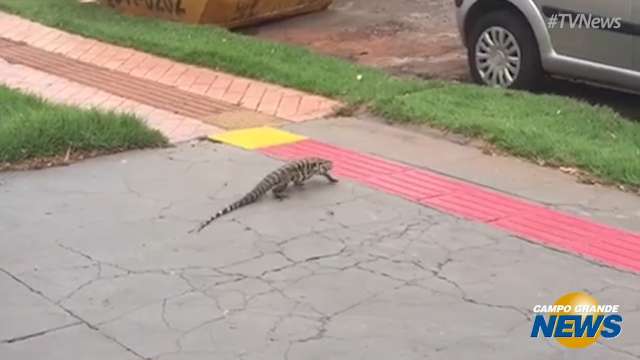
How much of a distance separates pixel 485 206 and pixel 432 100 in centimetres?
241

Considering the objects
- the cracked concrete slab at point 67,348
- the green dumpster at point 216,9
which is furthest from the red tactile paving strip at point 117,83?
the cracked concrete slab at point 67,348

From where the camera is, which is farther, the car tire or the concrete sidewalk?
the car tire

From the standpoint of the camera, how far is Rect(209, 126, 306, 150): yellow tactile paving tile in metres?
7.18

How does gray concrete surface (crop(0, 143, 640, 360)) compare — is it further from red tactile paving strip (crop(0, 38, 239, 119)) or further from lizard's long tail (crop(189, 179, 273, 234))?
red tactile paving strip (crop(0, 38, 239, 119))

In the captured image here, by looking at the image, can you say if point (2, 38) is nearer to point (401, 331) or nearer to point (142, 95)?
point (142, 95)

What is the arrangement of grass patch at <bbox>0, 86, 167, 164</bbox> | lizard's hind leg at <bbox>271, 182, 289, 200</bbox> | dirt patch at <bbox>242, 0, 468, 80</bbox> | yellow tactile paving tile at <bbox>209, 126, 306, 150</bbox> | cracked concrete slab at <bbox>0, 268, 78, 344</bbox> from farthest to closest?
dirt patch at <bbox>242, 0, 468, 80</bbox> → yellow tactile paving tile at <bbox>209, 126, 306, 150</bbox> → grass patch at <bbox>0, 86, 167, 164</bbox> → lizard's hind leg at <bbox>271, 182, 289, 200</bbox> → cracked concrete slab at <bbox>0, 268, 78, 344</bbox>

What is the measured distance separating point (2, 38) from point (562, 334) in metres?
9.00

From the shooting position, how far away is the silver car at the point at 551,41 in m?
7.67

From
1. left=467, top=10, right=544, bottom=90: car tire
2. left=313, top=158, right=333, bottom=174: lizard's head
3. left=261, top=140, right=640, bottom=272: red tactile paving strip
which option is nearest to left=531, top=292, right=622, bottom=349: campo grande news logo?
left=261, top=140, right=640, bottom=272: red tactile paving strip

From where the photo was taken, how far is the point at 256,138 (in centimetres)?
735

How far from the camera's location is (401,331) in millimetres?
4191

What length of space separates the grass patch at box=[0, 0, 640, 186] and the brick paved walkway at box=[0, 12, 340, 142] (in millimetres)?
204

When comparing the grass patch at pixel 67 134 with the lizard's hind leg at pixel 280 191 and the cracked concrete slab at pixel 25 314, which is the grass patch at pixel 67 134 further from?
the cracked concrete slab at pixel 25 314

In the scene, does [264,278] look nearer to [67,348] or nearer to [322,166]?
[67,348]
